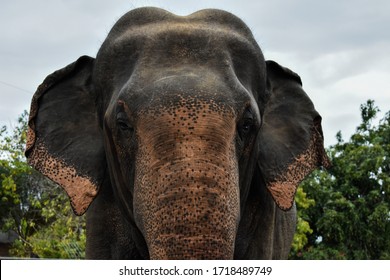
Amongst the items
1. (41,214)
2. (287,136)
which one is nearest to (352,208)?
(41,214)

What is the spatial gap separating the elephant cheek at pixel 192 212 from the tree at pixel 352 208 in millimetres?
14694

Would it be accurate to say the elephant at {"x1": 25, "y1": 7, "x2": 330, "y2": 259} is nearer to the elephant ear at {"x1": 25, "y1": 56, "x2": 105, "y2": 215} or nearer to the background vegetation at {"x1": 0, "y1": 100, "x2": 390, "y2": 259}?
the elephant ear at {"x1": 25, "y1": 56, "x2": 105, "y2": 215}

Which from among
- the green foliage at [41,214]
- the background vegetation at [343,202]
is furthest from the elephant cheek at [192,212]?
the background vegetation at [343,202]

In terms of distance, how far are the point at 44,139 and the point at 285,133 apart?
1.41m

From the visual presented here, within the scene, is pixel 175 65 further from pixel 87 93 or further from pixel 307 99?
pixel 307 99

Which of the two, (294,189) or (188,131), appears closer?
(188,131)

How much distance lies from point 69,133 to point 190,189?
148 cm

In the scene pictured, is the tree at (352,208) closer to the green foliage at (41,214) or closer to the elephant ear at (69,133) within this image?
the green foliage at (41,214)

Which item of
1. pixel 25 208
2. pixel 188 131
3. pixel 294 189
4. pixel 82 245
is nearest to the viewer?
pixel 188 131

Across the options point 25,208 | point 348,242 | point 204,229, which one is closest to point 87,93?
point 204,229

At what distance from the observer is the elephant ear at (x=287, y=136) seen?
3973 millimetres

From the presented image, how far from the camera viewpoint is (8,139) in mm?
19328

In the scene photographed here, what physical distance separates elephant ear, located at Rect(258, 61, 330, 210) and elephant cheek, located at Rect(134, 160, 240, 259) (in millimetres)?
1050

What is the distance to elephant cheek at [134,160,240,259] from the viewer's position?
9.02 ft
